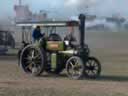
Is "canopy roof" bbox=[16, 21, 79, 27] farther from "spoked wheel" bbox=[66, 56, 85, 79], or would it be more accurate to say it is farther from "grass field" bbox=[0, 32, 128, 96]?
"grass field" bbox=[0, 32, 128, 96]

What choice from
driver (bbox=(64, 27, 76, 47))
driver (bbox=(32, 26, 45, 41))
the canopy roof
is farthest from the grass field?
the canopy roof

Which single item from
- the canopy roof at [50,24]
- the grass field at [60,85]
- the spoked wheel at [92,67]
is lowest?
the grass field at [60,85]

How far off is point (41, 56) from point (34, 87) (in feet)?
13.5

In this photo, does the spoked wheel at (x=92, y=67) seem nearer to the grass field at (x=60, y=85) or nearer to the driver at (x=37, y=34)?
the grass field at (x=60, y=85)

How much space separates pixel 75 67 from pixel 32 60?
2251mm

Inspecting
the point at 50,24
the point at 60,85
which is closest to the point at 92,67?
the point at 50,24

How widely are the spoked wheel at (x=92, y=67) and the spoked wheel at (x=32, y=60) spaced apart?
71.5 inches

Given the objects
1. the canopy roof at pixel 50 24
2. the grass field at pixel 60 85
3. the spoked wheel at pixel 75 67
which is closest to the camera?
the grass field at pixel 60 85

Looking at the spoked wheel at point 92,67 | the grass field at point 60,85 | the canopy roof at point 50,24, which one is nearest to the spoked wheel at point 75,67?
the grass field at point 60,85

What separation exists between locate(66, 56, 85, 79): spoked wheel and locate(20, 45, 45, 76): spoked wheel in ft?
3.80

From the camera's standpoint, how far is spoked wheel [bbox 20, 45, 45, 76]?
78.9 ft

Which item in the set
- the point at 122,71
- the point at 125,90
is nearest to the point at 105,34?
the point at 122,71

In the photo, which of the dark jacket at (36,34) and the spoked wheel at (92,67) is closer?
the spoked wheel at (92,67)

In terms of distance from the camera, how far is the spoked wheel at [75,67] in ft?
75.6
